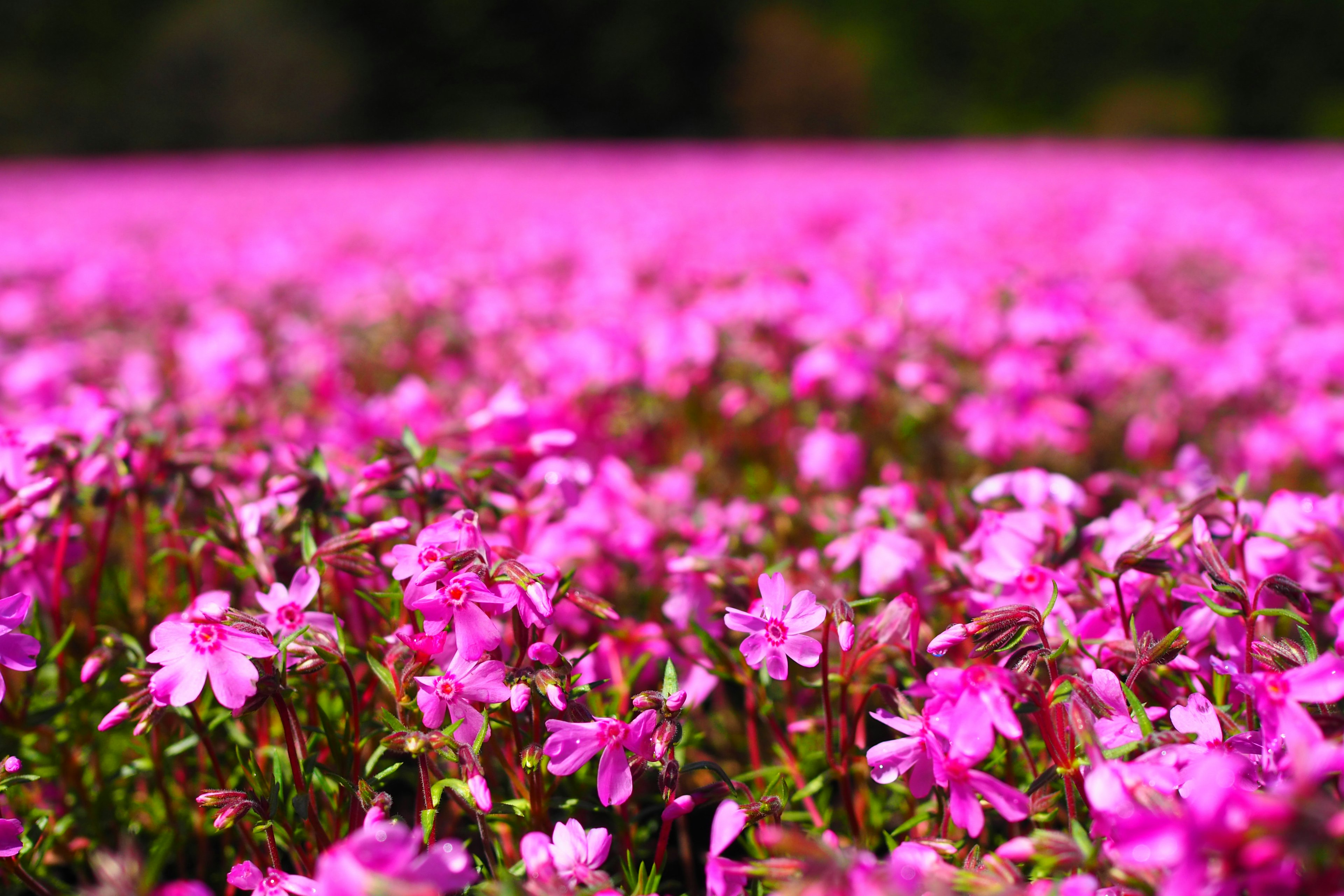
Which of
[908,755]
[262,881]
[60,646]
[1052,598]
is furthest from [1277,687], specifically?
[60,646]

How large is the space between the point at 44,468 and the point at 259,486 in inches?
12.9

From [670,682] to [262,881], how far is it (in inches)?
20.6

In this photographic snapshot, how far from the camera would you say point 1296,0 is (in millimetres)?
34625

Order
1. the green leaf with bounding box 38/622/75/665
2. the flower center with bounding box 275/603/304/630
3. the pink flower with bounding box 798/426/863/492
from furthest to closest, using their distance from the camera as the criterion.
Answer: the pink flower with bounding box 798/426/863/492
the green leaf with bounding box 38/622/75/665
the flower center with bounding box 275/603/304/630

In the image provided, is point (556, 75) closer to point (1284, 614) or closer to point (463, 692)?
point (463, 692)

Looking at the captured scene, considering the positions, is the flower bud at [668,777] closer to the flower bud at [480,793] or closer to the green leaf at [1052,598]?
the flower bud at [480,793]

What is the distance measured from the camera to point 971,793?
1.03m

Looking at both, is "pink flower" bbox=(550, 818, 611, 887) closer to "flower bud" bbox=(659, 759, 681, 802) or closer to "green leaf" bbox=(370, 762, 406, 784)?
"flower bud" bbox=(659, 759, 681, 802)

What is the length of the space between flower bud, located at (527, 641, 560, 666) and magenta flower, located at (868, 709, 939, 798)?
1.29 ft

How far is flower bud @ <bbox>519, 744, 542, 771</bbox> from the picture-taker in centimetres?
109

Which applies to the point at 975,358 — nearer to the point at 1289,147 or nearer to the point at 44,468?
the point at 44,468

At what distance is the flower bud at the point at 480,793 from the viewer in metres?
1.00

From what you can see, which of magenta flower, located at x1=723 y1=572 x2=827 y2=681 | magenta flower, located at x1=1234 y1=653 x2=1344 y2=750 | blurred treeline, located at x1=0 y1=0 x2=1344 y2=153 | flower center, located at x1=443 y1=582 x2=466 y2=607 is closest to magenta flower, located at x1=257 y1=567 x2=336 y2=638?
flower center, located at x1=443 y1=582 x2=466 y2=607

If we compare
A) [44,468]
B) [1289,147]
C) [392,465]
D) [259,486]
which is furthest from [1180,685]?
[1289,147]
